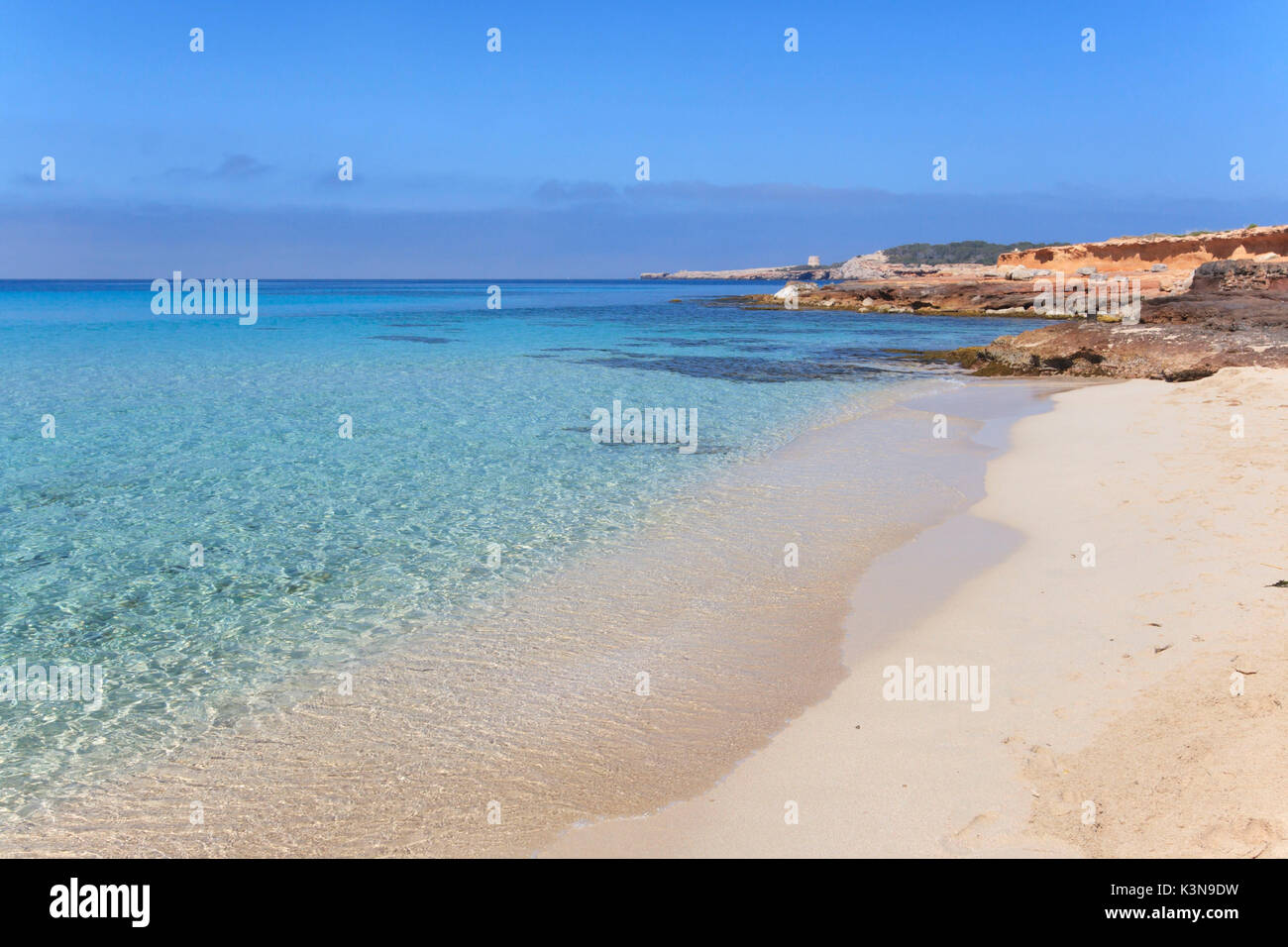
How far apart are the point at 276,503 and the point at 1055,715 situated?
9.79 m

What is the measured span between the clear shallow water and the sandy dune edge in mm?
3640

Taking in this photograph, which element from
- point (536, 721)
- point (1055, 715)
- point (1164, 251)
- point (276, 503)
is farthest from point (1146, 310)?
point (1164, 251)

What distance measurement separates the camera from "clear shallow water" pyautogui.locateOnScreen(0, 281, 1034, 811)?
6617 mm

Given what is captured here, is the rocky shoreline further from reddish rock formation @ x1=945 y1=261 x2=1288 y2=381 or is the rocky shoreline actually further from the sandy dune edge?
the sandy dune edge

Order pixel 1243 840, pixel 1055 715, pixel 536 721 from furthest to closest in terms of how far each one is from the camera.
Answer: pixel 536 721, pixel 1055 715, pixel 1243 840

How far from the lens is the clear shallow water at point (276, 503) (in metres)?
6.62

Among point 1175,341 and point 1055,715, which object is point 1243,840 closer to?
point 1055,715

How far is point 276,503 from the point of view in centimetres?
1145

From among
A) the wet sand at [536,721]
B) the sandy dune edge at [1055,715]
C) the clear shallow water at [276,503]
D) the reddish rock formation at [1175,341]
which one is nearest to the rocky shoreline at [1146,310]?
the reddish rock formation at [1175,341]

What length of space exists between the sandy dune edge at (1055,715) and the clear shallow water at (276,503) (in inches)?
143

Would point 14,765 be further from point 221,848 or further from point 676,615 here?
point 676,615
